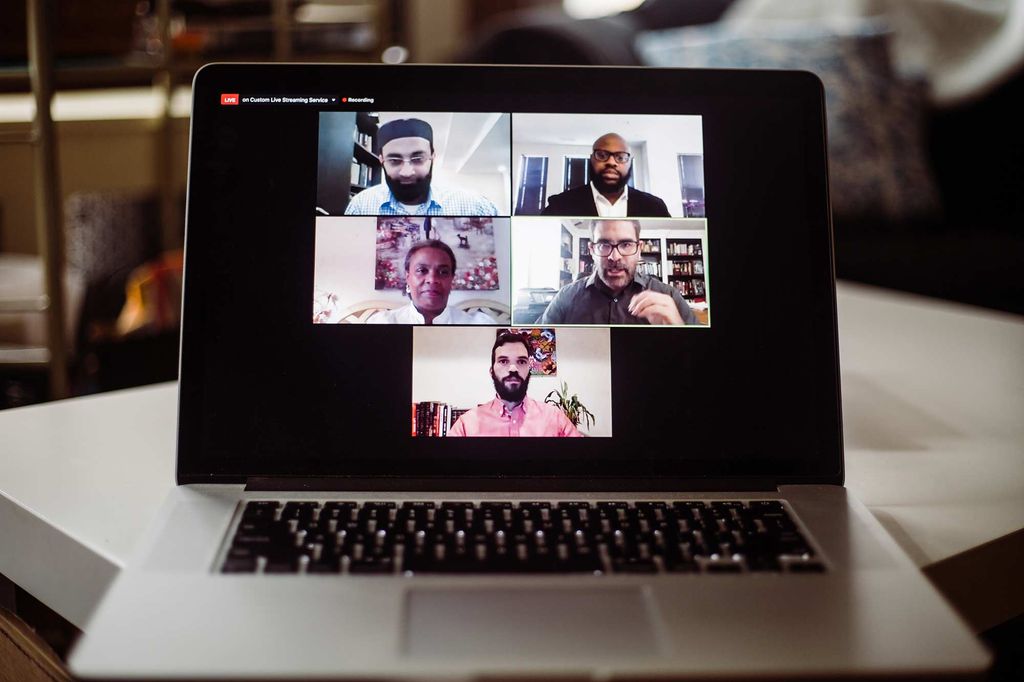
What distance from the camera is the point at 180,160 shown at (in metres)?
2.78

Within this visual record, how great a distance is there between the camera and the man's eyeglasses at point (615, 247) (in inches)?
24.9

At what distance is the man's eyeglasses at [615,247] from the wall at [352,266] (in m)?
0.07

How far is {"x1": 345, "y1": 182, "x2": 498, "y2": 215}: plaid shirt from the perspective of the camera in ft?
2.05

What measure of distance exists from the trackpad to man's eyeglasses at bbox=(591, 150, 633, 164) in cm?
31

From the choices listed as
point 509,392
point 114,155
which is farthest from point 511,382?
point 114,155

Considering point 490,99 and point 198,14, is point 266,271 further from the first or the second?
point 198,14

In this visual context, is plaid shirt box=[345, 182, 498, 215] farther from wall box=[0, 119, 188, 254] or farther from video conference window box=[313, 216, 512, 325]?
wall box=[0, 119, 188, 254]

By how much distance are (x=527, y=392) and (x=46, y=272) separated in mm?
1091

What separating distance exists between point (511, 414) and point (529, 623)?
7.4 inches

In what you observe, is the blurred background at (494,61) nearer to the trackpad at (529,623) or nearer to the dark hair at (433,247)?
the dark hair at (433,247)

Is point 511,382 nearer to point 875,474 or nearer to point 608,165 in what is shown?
point 608,165

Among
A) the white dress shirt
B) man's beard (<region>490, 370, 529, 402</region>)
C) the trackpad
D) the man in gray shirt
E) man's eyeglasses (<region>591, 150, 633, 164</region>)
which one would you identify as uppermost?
man's eyeglasses (<region>591, 150, 633, 164</region>)

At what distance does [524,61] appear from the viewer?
2.12 m

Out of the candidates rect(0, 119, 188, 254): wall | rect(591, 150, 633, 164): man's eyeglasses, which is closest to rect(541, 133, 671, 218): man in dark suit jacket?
rect(591, 150, 633, 164): man's eyeglasses
